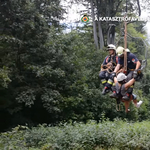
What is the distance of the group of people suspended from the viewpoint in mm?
4316

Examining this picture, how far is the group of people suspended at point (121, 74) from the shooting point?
432 cm

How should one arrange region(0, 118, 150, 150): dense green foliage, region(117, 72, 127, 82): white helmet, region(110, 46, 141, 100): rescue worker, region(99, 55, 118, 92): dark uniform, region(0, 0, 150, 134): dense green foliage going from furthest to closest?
region(0, 0, 150, 134): dense green foliage → region(0, 118, 150, 150): dense green foliage → region(99, 55, 118, 92): dark uniform → region(110, 46, 141, 100): rescue worker → region(117, 72, 127, 82): white helmet

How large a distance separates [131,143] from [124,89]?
4.61 m

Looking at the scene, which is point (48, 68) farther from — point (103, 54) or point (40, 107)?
point (103, 54)

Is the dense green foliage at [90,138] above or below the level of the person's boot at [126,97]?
below

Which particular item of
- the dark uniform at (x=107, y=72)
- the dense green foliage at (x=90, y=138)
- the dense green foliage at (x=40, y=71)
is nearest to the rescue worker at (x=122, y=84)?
the dark uniform at (x=107, y=72)

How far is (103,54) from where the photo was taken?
41.4ft

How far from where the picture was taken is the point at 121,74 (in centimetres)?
426

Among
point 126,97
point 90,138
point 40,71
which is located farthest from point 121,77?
point 40,71

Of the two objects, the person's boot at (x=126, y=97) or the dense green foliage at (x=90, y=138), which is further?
the dense green foliage at (x=90, y=138)

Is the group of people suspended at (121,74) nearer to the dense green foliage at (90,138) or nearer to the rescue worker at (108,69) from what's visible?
the rescue worker at (108,69)

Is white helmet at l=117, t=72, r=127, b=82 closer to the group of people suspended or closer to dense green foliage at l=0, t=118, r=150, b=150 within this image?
the group of people suspended

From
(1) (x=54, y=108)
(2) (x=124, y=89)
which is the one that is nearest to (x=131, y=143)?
(1) (x=54, y=108)

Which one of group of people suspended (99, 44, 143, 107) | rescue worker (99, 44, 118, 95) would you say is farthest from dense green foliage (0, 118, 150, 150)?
group of people suspended (99, 44, 143, 107)
